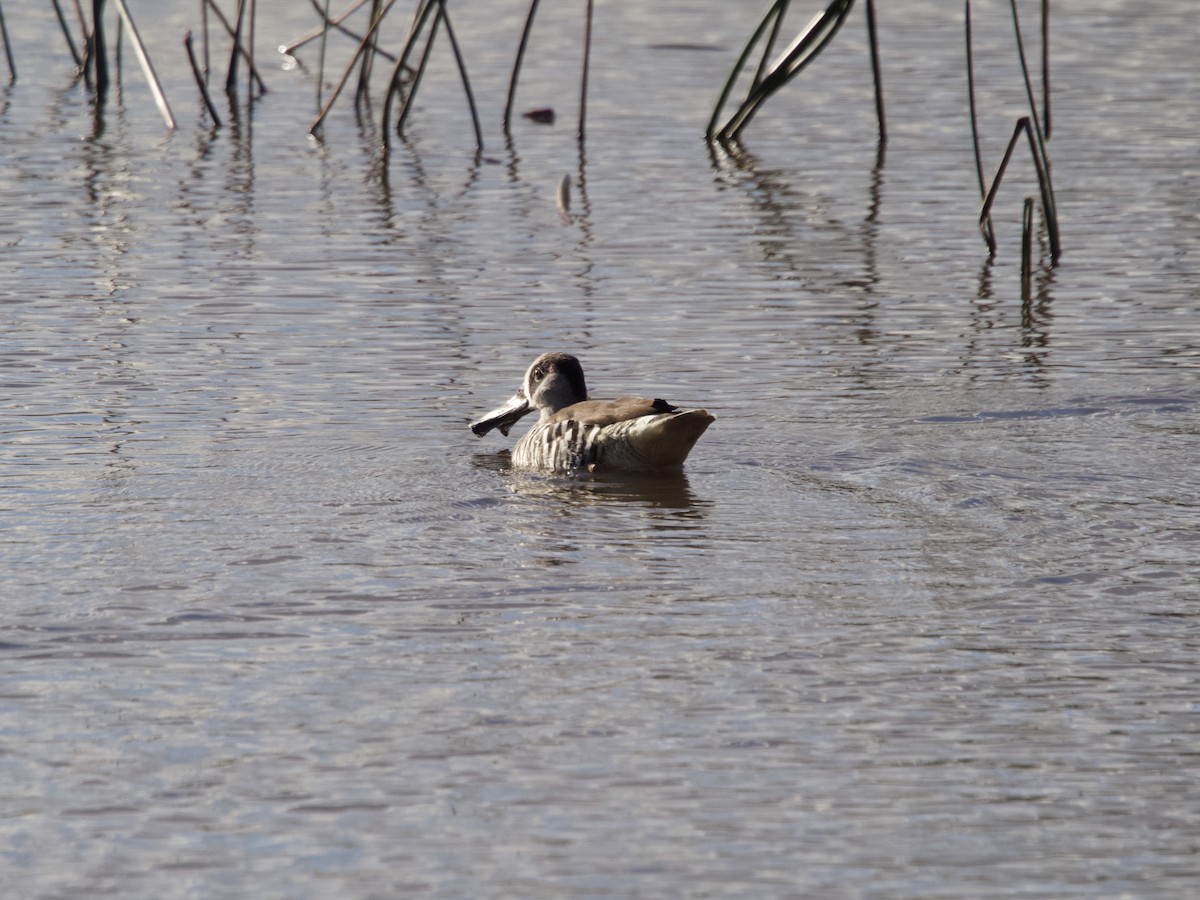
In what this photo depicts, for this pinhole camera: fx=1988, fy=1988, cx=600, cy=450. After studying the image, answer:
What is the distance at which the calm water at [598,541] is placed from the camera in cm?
520

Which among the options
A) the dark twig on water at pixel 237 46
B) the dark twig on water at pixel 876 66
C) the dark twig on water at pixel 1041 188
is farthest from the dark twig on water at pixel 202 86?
the dark twig on water at pixel 1041 188

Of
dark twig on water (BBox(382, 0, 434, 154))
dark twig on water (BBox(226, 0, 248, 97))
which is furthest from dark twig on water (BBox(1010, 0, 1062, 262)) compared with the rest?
dark twig on water (BBox(226, 0, 248, 97))

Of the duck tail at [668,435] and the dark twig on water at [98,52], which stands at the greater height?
the dark twig on water at [98,52]

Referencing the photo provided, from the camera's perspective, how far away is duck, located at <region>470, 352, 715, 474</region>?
9172mm

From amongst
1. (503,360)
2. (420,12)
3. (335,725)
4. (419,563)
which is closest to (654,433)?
(419,563)

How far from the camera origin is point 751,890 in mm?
4844

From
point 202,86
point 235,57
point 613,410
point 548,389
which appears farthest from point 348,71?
point 613,410

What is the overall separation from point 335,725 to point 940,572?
2625mm

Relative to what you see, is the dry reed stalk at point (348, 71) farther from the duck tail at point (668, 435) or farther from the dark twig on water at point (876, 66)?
the duck tail at point (668, 435)

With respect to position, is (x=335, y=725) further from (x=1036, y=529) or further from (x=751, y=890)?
(x=1036, y=529)

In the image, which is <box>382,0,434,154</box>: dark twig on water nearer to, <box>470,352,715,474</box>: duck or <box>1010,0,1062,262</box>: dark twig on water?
<box>1010,0,1062,262</box>: dark twig on water

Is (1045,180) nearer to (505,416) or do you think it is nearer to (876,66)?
(876,66)

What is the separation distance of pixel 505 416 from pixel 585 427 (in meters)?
0.71

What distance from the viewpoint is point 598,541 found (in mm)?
8133
